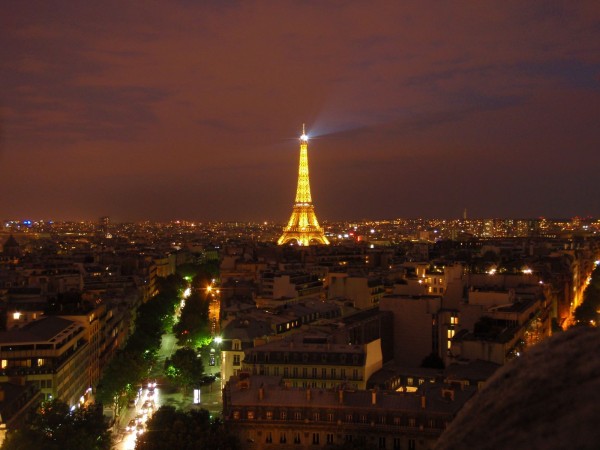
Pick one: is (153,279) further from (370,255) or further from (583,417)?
(583,417)

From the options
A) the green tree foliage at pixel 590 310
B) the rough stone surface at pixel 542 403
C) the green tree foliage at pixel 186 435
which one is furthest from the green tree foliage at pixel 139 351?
the rough stone surface at pixel 542 403

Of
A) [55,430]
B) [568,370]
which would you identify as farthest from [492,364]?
[568,370]

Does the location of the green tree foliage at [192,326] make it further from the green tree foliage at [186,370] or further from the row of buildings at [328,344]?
the green tree foliage at [186,370]

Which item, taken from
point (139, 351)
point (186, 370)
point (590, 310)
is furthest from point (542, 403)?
point (590, 310)

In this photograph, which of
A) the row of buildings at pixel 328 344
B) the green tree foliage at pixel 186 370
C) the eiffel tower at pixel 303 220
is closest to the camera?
the row of buildings at pixel 328 344

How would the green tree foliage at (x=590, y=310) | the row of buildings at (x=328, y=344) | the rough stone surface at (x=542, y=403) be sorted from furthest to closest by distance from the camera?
the green tree foliage at (x=590, y=310) → the row of buildings at (x=328, y=344) → the rough stone surface at (x=542, y=403)

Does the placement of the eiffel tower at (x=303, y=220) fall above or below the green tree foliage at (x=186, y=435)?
above

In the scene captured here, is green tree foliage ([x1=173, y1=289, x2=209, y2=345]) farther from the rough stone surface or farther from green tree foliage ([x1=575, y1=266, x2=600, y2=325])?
the rough stone surface
